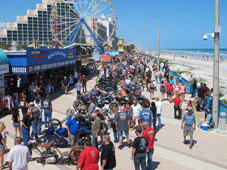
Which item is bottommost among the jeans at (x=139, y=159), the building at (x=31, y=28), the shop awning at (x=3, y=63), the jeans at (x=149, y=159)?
the jeans at (x=149, y=159)

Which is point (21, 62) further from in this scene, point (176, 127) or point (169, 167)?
point (169, 167)

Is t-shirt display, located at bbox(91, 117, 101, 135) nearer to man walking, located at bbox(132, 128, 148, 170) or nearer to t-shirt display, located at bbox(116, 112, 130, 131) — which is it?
t-shirt display, located at bbox(116, 112, 130, 131)

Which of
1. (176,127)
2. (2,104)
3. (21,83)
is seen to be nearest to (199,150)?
(176,127)

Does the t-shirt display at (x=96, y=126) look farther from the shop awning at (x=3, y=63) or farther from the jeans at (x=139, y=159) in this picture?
the shop awning at (x=3, y=63)

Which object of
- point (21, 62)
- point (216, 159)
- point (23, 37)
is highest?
point (23, 37)

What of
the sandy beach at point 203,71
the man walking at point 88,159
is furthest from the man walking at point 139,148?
the sandy beach at point 203,71

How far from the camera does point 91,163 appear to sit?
5.20 m

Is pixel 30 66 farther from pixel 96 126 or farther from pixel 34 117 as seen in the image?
pixel 96 126

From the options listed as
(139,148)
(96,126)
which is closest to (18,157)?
(139,148)

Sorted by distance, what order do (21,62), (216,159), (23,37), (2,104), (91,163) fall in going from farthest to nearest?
(23,37) < (21,62) < (2,104) < (216,159) < (91,163)

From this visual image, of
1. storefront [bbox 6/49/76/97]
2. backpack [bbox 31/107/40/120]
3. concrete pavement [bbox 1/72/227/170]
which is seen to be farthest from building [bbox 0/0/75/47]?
concrete pavement [bbox 1/72/227/170]

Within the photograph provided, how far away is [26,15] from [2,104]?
478 ft

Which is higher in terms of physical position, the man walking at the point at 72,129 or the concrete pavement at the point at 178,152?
the man walking at the point at 72,129

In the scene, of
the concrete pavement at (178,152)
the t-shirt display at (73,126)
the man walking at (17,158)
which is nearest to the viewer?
the man walking at (17,158)
